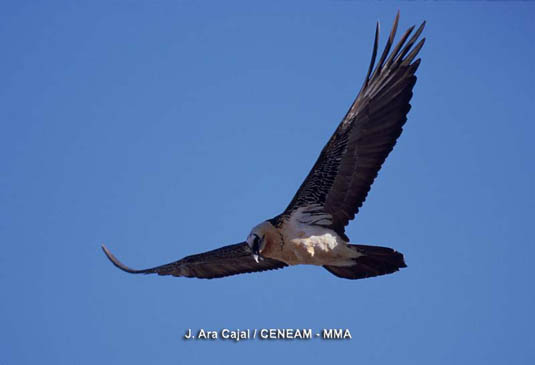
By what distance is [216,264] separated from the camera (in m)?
11.2

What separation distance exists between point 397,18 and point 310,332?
4.49 m

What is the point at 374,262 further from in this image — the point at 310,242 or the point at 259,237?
the point at 259,237

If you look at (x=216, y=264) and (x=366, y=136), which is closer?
(x=366, y=136)

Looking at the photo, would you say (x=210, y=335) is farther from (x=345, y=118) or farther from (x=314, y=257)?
(x=345, y=118)

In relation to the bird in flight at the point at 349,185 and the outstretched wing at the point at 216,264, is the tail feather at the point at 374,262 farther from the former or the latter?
the outstretched wing at the point at 216,264

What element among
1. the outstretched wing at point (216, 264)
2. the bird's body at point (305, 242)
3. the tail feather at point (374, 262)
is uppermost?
the outstretched wing at point (216, 264)

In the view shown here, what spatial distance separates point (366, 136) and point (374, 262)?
1584 millimetres

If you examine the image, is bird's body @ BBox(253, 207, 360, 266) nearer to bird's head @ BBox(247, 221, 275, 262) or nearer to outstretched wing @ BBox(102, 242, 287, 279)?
bird's head @ BBox(247, 221, 275, 262)

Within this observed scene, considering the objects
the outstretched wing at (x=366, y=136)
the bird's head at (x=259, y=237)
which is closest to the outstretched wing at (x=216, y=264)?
the bird's head at (x=259, y=237)

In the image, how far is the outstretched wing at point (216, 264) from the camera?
35.6 ft

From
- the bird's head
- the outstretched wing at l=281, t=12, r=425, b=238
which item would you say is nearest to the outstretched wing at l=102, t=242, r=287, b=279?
the bird's head

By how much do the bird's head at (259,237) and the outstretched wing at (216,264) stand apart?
0.92 m

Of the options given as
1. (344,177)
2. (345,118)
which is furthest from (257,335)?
(345,118)

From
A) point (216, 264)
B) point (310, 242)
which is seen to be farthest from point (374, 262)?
point (216, 264)
